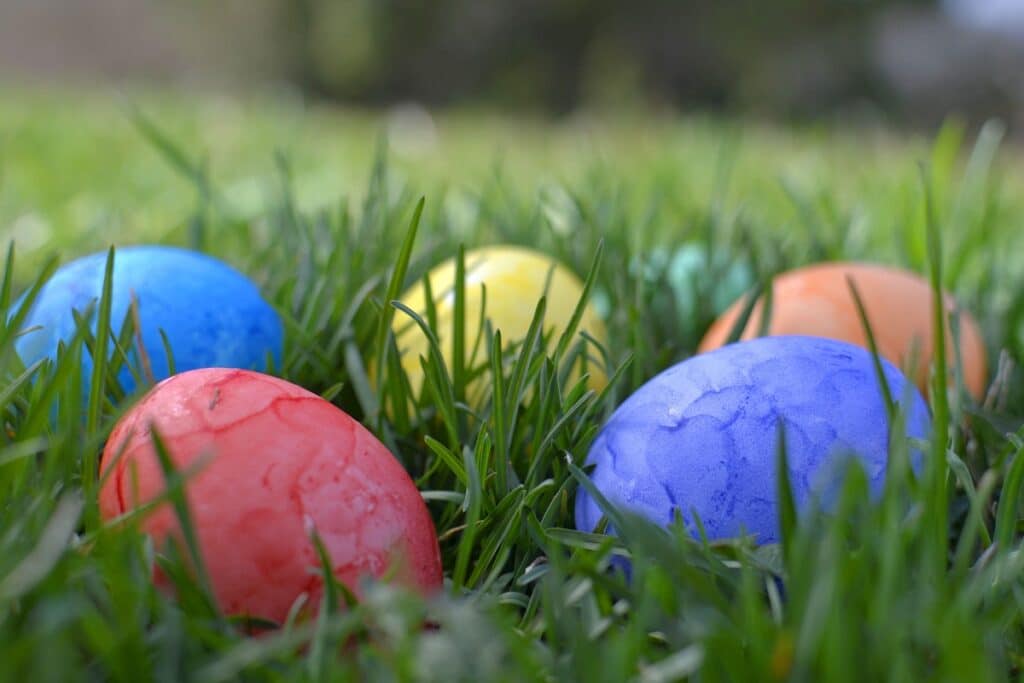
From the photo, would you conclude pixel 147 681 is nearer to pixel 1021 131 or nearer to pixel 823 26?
pixel 823 26

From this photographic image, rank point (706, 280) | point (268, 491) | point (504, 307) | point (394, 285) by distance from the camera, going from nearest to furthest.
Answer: point (268, 491) < point (394, 285) < point (504, 307) < point (706, 280)

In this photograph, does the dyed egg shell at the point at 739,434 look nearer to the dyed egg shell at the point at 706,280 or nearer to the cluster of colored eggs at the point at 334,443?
the cluster of colored eggs at the point at 334,443

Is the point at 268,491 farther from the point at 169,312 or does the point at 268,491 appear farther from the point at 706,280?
the point at 706,280

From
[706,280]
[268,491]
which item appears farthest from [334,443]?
[706,280]

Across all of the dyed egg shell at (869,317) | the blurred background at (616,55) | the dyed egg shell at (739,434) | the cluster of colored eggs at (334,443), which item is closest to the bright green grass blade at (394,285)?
the cluster of colored eggs at (334,443)

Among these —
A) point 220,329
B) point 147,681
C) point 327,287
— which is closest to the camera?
point 147,681

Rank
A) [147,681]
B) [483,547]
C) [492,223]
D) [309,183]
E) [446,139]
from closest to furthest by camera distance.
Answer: [147,681], [483,547], [492,223], [309,183], [446,139]

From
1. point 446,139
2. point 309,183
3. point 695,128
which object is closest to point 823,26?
point 695,128
